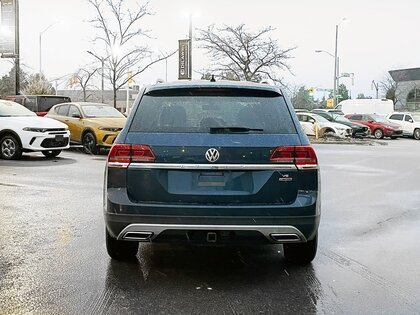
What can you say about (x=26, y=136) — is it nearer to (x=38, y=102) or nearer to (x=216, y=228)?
(x=38, y=102)

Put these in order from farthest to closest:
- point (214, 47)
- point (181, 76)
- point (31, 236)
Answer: point (214, 47) → point (181, 76) → point (31, 236)

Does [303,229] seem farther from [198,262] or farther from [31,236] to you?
[31,236]

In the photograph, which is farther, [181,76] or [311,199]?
[181,76]

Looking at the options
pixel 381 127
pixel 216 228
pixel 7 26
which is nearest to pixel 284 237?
pixel 216 228

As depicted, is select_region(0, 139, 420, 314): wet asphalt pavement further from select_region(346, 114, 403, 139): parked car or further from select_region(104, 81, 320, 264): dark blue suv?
select_region(346, 114, 403, 139): parked car

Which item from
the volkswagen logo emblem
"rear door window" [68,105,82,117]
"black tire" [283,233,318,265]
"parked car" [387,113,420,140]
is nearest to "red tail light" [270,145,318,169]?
the volkswagen logo emblem

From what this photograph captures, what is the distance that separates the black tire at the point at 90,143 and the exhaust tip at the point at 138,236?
11.5 meters

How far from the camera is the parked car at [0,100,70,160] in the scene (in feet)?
43.6

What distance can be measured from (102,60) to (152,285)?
1184 inches

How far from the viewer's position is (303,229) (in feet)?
13.6

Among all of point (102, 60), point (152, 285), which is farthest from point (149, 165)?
point (102, 60)

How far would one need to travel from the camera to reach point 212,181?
4082mm

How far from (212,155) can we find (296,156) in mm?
694

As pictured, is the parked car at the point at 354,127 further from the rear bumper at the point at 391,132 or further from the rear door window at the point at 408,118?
the rear door window at the point at 408,118
